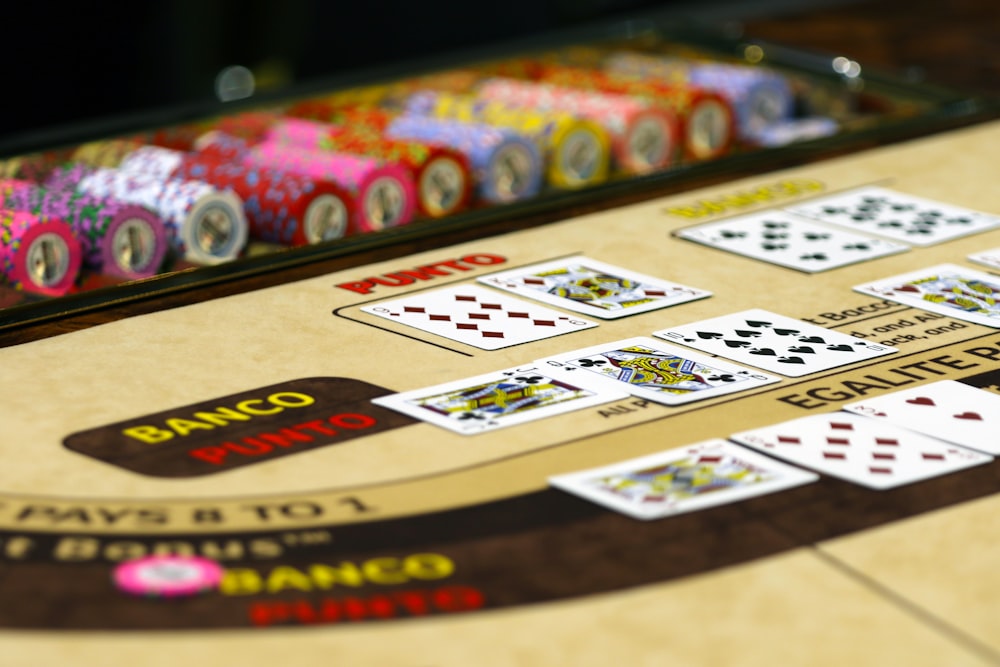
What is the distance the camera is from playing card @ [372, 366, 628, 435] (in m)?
2.25

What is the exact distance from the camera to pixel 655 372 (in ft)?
7.94

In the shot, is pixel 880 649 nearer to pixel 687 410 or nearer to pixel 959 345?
pixel 687 410

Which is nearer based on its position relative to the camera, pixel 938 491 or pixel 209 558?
pixel 209 558

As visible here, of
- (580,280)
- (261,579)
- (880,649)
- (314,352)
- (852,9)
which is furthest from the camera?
(852,9)

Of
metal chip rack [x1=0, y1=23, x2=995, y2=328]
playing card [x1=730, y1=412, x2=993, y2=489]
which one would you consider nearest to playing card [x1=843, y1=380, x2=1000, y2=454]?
playing card [x1=730, y1=412, x2=993, y2=489]

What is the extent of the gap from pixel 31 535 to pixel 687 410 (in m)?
0.88

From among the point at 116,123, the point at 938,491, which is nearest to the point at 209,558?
the point at 938,491

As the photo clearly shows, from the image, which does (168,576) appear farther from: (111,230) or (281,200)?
(281,200)

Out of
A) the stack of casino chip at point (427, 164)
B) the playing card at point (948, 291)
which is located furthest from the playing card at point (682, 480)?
the stack of casino chip at point (427, 164)

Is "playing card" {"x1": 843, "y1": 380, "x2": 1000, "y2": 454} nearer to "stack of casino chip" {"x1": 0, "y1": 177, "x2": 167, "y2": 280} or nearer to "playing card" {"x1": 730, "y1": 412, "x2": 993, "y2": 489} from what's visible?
"playing card" {"x1": 730, "y1": 412, "x2": 993, "y2": 489}

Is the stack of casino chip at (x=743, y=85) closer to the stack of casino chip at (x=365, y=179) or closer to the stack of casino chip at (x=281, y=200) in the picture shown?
the stack of casino chip at (x=365, y=179)

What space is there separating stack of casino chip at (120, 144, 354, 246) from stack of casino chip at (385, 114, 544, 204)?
0.38 meters

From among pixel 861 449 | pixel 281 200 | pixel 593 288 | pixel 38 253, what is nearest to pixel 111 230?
pixel 38 253

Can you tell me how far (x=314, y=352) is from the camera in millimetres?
2539
